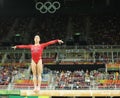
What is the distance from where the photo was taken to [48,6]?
36094 mm

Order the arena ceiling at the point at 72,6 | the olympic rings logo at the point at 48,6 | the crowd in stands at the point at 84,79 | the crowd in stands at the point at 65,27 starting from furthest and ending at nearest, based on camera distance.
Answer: the crowd in stands at the point at 65,27
the arena ceiling at the point at 72,6
the olympic rings logo at the point at 48,6
the crowd in stands at the point at 84,79

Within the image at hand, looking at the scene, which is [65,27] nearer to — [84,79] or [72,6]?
[72,6]

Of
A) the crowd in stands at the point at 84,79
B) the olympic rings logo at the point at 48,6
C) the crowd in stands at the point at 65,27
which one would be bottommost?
the crowd in stands at the point at 84,79

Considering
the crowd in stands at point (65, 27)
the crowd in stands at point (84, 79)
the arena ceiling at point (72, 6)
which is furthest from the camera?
the crowd in stands at point (65, 27)

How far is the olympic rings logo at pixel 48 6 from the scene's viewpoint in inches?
1415

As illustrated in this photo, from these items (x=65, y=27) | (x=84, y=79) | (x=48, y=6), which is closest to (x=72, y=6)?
(x=65, y=27)

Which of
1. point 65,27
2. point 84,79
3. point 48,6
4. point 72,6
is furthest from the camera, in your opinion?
point 65,27

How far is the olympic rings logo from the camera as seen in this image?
35.9m

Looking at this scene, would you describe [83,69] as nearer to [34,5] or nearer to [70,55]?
[70,55]

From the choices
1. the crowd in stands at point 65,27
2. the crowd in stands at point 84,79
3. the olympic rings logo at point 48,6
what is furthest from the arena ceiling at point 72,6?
the crowd in stands at point 84,79

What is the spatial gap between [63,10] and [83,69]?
28.1 feet

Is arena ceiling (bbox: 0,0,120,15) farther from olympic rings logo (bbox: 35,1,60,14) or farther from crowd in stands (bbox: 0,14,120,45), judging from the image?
crowd in stands (bbox: 0,14,120,45)

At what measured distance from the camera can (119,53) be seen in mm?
34875

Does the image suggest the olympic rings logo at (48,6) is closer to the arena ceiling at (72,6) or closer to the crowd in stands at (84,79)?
the arena ceiling at (72,6)
